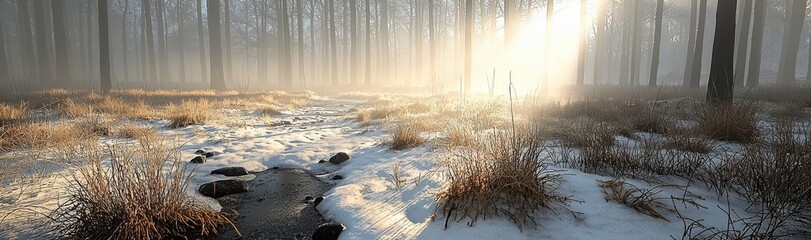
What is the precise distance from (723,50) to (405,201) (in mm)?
6603

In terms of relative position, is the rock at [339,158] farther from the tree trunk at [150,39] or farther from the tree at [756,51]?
the tree trunk at [150,39]

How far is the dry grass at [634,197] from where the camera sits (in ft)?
7.70

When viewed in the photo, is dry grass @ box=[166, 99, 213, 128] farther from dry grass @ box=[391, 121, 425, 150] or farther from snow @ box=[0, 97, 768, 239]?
dry grass @ box=[391, 121, 425, 150]

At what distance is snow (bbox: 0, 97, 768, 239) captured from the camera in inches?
86.9

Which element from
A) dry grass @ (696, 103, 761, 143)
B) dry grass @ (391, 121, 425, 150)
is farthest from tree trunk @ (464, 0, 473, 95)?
dry grass @ (696, 103, 761, 143)

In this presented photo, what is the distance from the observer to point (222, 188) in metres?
3.35

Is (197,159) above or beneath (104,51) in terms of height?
beneath

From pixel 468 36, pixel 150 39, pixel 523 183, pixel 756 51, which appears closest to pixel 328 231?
pixel 523 183

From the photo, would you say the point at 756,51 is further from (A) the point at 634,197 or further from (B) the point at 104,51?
(B) the point at 104,51

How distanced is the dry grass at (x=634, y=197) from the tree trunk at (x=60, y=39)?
20.8m

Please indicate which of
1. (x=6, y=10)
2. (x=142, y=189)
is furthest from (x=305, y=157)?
(x=6, y=10)

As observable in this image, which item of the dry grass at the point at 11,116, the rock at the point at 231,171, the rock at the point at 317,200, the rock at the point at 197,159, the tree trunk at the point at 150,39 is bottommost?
the rock at the point at 317,200

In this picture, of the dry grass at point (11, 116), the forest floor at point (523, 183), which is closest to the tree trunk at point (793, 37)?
the forest floor at point (523, 183)

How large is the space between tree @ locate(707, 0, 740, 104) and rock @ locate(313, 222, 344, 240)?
657 cm
